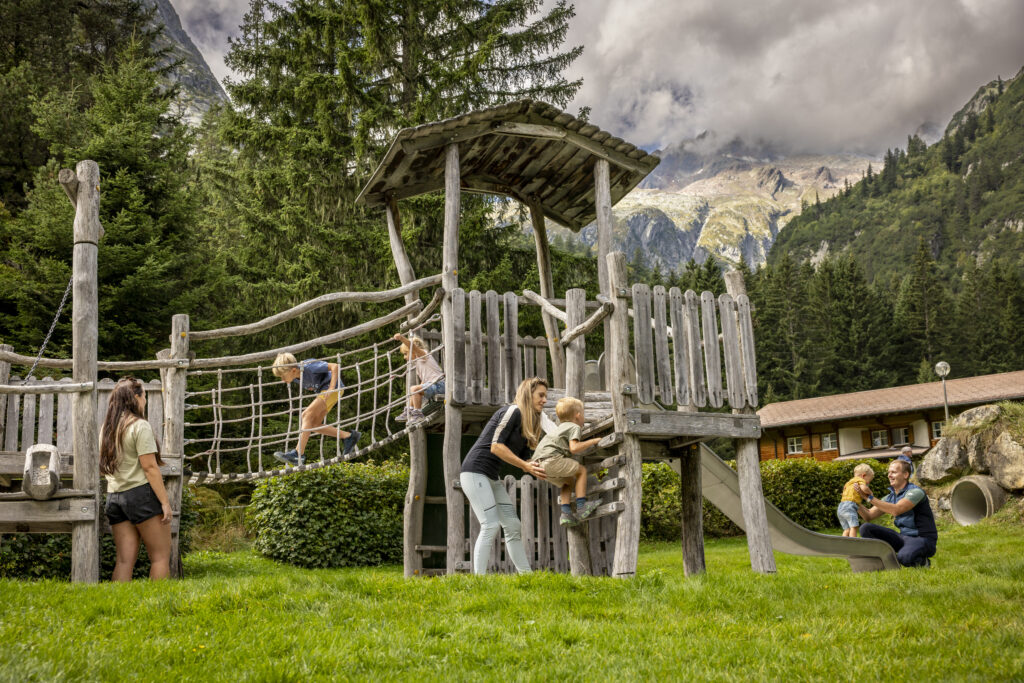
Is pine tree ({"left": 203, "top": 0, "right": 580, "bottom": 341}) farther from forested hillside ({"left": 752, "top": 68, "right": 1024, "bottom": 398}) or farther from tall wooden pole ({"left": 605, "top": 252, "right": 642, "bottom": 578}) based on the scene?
forested hillside ({"left": 752, "top": 68, "right": 1024, "bottom": 398})

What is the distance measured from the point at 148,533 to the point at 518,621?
11.9 ft

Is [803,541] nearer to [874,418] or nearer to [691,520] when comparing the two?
[691,520]

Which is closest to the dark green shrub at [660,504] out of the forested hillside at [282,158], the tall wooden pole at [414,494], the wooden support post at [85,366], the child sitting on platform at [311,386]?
the forested hillside at [282,158]

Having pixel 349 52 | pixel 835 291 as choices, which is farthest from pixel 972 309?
pixel 349 52

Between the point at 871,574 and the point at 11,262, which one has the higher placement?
the point at 11,262

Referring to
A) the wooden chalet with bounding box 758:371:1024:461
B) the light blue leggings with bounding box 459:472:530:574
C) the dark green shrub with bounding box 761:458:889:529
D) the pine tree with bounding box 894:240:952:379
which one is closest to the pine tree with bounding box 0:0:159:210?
the light blue leggings with bounding box 459:472:530:574

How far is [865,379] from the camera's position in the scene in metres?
53.2

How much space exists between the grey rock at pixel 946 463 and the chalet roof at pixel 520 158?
1191 cm

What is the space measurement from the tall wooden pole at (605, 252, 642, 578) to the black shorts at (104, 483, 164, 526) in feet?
13.1

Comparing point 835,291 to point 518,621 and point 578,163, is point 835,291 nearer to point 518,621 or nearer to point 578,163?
point 578,163

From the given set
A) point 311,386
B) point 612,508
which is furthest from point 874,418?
point 612,508

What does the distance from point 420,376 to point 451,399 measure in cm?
158

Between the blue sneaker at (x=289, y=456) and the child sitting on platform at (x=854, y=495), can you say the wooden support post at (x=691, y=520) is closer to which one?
the child sitting on platform at (x=854, y=495)

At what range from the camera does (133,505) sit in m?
6.88
